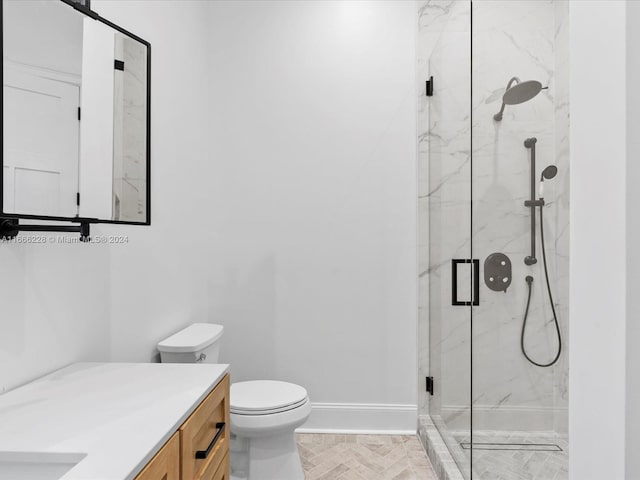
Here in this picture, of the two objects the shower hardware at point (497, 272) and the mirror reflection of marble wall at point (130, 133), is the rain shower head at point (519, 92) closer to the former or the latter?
the shower hardware at point (497, 272)

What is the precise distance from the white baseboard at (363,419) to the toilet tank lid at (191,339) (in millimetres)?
855

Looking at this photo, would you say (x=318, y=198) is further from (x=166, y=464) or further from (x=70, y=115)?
(x=166, y=464)

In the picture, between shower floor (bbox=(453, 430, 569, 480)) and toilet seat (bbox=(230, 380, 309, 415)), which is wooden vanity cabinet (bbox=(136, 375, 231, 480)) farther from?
shower floor (bbox=(453, 430, 569, 480))

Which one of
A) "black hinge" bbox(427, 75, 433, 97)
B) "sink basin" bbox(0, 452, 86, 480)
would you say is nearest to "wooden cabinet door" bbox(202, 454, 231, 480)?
"sink basin" bbox(0, 452, 86, 480)

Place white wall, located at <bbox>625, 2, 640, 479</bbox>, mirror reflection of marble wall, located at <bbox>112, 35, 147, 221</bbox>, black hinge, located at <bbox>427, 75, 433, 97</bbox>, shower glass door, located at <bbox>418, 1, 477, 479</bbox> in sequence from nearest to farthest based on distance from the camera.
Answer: white wall, located at <bbox>625, 2, 640, 479</bbox>
mirror reflection of marble wall, located at <bbox>112, 35, 147, 221</bbox>
shower glass door, located at <bbox>418, 1, 477, 479</bbox>
black hinge, located at <bbox>427, 75, 433, 97</bbox>

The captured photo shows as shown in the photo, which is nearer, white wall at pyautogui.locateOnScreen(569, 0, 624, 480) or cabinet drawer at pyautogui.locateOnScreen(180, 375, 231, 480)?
white wall at pyautogui.locateOnScreen(569, 0, 624, 480)

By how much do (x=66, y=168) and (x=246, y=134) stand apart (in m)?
1.35

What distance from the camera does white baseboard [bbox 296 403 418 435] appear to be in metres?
2.33

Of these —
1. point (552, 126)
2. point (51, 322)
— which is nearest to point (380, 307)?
point (552, 126)

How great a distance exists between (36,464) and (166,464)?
229mm

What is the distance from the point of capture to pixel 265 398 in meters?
1.73

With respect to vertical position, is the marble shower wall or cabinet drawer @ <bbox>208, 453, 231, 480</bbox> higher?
the marble shower wall

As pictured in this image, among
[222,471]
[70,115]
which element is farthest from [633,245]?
[70,115]

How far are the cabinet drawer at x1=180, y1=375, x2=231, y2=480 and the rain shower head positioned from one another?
4.51ft
